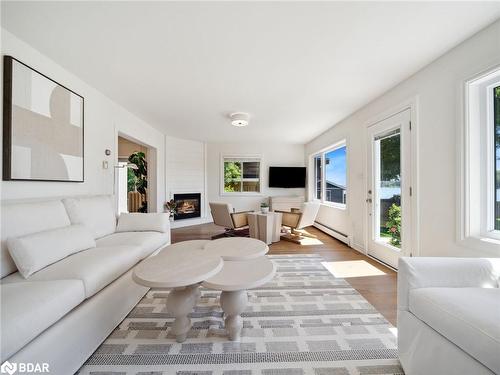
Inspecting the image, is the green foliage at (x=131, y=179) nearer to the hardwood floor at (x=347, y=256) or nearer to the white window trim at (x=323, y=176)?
the hardwood floor at (x=347, y=256)

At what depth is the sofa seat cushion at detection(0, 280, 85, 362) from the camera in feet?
2.98

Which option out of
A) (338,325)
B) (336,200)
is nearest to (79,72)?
(338,325)

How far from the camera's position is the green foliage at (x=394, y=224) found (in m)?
2.72

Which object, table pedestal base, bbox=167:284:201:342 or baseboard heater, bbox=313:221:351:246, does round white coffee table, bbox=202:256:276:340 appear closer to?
table pedestal base, bbox=167:284:201:342

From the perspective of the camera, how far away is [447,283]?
1190mm

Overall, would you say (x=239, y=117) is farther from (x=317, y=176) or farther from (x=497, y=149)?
(x=317, y=176)

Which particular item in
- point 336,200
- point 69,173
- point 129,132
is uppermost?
point 129,132

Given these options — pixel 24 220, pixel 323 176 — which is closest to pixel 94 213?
pixel 24 220

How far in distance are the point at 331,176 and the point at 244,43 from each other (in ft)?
12.8

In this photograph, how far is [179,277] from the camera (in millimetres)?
1320

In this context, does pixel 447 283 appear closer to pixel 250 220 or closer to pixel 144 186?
pixel 250 220

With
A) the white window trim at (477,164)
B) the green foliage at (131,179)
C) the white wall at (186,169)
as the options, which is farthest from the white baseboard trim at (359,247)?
the green foliage at (131,179)

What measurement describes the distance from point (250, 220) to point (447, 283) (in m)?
3.11

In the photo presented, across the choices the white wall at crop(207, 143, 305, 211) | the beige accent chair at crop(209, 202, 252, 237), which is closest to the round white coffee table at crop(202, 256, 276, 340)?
the beige accent chair at crop(209, 202, 252, 237)
